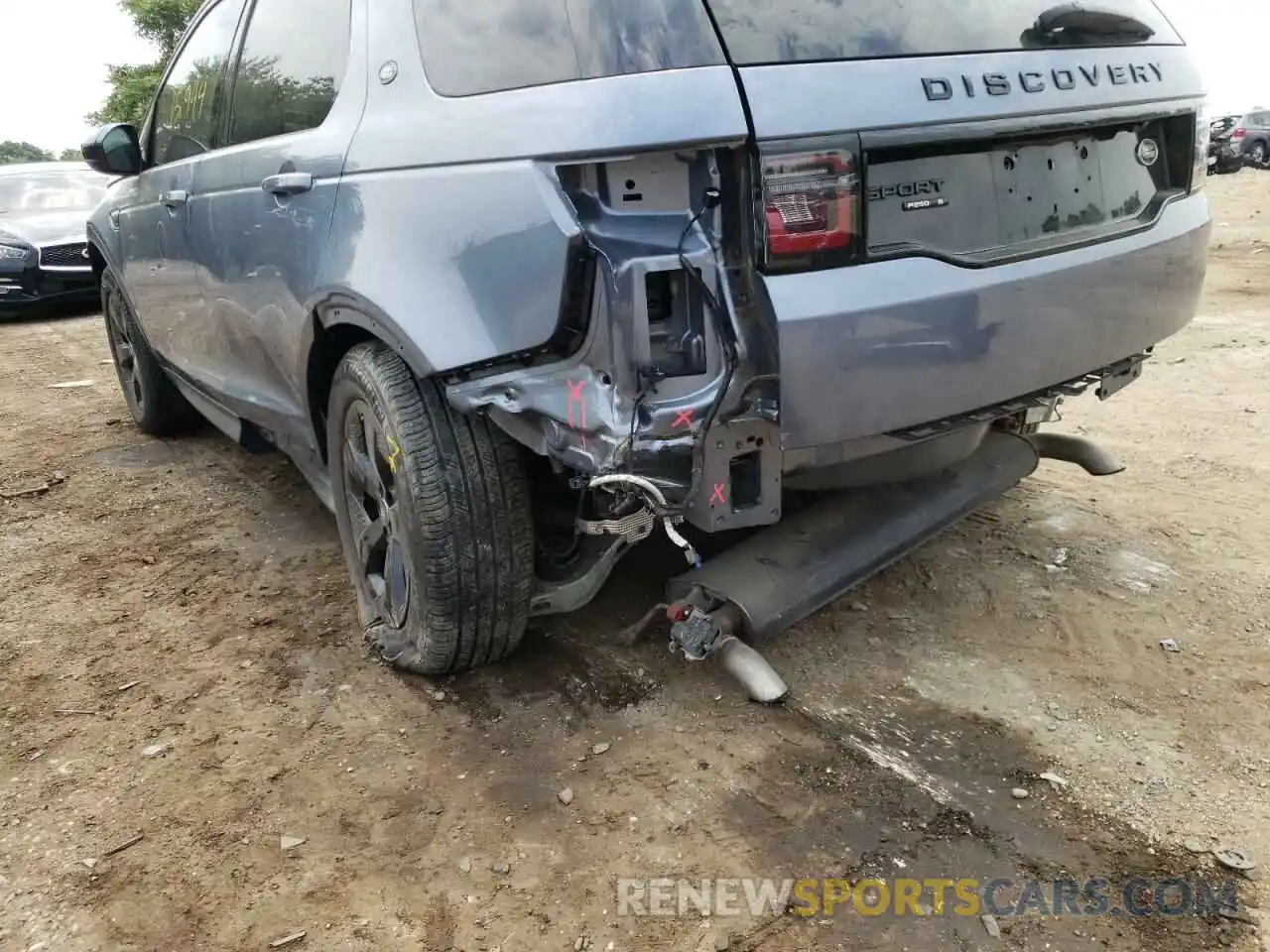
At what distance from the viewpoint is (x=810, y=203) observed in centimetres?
193

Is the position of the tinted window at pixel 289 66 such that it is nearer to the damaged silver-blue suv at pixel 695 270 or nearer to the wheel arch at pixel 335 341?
the damaged silver-blue suv at pixel 695 270

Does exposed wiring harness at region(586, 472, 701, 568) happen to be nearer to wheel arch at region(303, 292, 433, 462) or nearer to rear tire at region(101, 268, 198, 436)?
wheel arch at region(303, 292, 433, 462)

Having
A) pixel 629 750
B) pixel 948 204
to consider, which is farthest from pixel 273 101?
pixel 629 750

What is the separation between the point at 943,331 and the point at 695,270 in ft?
1.82

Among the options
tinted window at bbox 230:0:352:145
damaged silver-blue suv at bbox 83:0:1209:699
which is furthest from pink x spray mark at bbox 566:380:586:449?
tinted window at bbox 230:0:352:145

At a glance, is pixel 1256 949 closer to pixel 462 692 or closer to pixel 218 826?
pixel 462 692

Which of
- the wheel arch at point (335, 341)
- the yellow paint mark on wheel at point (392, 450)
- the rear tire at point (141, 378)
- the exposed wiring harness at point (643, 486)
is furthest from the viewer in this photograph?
the rear tire at point (141, 378)

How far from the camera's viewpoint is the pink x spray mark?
202cm

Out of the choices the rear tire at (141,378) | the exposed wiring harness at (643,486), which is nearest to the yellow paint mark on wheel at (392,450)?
the exposed wiring harness at (643,486)

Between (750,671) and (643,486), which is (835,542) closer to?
(750,671)

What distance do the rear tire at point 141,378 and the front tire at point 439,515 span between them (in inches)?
113

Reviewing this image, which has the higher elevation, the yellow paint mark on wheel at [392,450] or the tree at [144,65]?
the tree at [144,65]

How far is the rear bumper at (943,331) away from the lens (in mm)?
1939

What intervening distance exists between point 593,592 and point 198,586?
1753 mm
